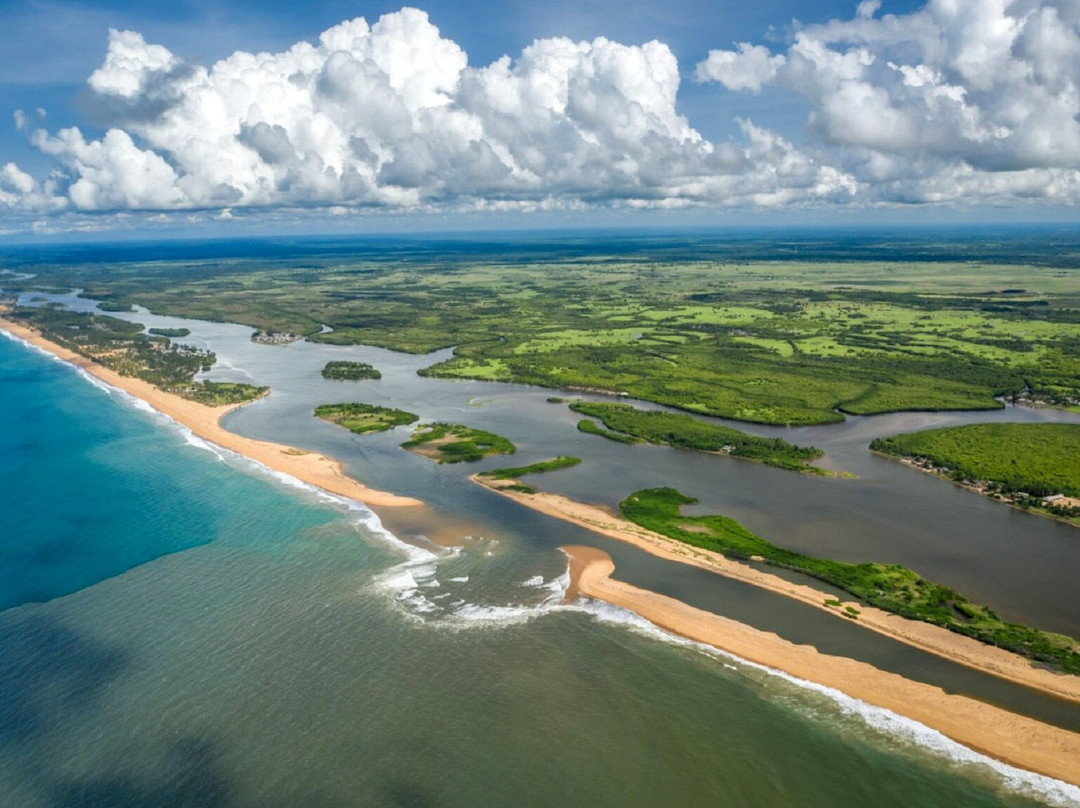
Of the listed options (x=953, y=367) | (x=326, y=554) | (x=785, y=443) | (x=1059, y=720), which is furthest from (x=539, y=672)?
(x=953, y=367)

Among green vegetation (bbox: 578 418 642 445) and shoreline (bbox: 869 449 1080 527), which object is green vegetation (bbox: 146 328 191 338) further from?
shoreline (bbox: 869 449 1080 527)

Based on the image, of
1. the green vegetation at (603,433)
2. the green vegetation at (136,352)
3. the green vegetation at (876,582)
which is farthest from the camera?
the green vegetation at (136,352)

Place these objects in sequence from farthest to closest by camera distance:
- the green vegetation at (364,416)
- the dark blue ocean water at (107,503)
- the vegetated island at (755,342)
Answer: the vegetated island at (755,342)
the green vegetation at (364,416)
the dark blue ocean water at (107,503)

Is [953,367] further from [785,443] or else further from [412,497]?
[412,497]

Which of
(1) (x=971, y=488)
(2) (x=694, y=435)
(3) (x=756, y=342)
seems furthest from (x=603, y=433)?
(3) (x=756, y=342)

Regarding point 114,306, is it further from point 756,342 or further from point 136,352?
point 756,342

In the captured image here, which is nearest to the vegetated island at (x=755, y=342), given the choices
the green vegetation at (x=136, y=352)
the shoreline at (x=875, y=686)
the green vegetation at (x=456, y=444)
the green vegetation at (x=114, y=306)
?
the green vegetation at (x=114, y=306)

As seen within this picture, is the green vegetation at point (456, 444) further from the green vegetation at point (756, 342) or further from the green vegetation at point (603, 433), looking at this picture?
the green vegetation at point (756, 342)
